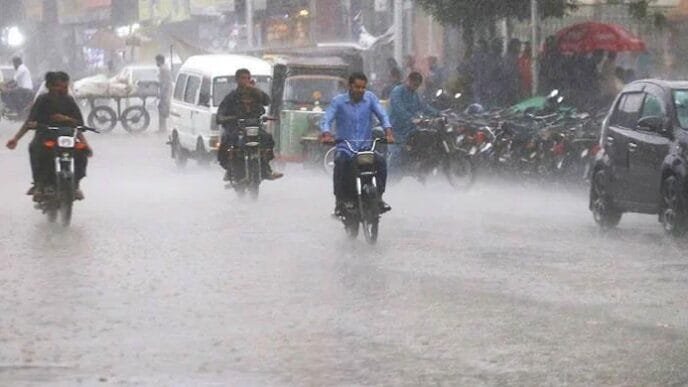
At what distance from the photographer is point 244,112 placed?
2375 centimetres

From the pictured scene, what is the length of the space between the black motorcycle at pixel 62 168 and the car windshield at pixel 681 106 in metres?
5.45

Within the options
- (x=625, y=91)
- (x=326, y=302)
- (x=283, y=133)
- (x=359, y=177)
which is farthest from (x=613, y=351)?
(x=283, y=133)

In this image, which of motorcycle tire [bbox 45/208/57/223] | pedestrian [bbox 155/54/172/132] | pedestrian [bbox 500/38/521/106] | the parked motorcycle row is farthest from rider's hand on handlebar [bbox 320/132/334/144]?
pedestrian [bbox 155/54/172/132]

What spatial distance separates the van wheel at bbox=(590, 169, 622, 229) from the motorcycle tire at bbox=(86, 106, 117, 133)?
26.7 metres

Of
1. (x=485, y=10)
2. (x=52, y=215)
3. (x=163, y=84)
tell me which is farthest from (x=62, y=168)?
(x=163, y=84)

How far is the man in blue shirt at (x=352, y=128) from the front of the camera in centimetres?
1736

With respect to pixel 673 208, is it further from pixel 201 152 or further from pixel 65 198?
pixel 201 152

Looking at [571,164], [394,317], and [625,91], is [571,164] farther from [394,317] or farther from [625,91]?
[394,317]

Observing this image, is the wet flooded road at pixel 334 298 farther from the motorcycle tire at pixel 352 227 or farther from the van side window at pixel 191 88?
the van side window at pixel 191 88

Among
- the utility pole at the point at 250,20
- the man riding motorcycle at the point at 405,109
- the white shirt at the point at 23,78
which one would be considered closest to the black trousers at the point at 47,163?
the man riding motorcycle at the point at 405,109

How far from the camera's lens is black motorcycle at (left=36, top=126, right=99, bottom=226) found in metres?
18.4

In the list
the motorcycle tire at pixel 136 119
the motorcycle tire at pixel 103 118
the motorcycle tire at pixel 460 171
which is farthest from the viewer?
the motorcycle tire at pixel 136 119

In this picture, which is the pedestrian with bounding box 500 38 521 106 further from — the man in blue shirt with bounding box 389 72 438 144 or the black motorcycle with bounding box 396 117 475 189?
the man in blue shirt with bounding box 389 72 438 144

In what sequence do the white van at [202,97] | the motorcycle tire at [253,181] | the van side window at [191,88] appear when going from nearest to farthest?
the motorcycle tire at [253,181] < the white van at [202,97] < the van side window at [191,88]
